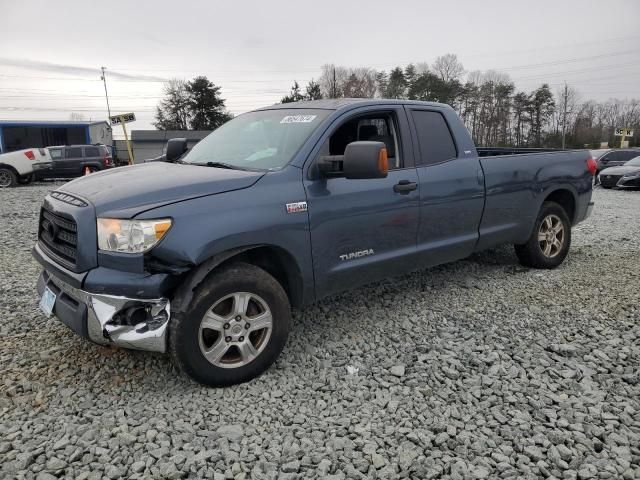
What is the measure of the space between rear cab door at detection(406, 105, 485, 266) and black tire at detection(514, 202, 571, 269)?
111cm

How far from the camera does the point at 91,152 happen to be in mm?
19781

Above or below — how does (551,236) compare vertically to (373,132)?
below

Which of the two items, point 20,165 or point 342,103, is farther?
point 20,165

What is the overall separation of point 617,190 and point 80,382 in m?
18.4

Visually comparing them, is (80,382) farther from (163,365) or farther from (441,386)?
(441,386)

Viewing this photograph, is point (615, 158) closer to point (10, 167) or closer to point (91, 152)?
point (91, 152)

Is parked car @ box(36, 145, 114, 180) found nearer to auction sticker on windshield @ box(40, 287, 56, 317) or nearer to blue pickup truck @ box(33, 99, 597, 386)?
blue pickup truck @ box(33, 99, 597, 386)

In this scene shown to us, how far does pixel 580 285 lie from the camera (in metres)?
4.78

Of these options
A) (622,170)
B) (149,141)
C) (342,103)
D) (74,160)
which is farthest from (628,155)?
(149,141)

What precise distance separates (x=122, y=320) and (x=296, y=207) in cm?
126

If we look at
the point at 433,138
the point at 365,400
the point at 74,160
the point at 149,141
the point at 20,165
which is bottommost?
the point at 365,400

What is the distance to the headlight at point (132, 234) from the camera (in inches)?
103

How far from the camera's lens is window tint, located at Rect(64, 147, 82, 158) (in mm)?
19094

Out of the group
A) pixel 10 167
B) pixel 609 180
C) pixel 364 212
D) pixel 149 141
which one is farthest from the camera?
pixel 149 141
